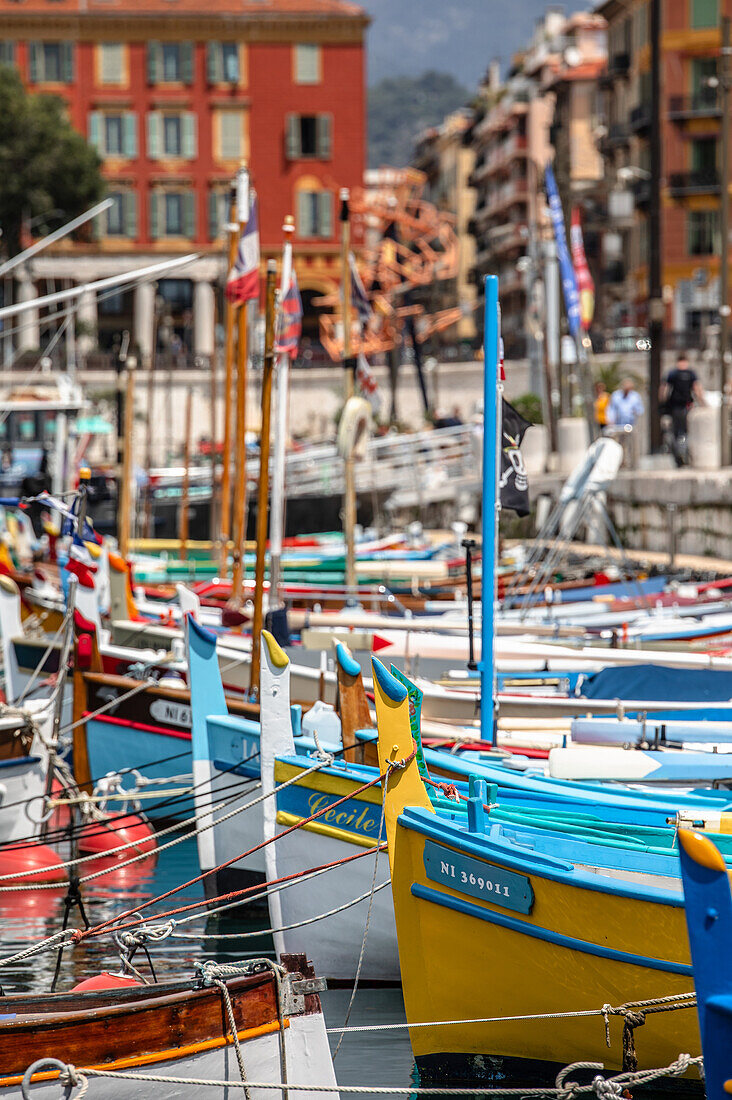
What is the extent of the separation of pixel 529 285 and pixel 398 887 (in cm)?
2568

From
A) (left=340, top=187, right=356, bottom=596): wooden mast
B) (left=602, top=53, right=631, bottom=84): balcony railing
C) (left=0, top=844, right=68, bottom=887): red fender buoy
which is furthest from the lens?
(left=602, top=53, right=631, bottom=84): balcony railing

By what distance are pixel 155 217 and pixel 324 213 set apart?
→ 722 centimetres

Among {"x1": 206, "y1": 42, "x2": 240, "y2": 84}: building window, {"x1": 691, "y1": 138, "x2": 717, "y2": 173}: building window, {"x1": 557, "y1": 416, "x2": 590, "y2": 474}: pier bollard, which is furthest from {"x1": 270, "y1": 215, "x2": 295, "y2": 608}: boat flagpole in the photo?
{"x1": 206, "y1": 42, "x2": 240, "y2": 84}: building window

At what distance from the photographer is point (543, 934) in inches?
276

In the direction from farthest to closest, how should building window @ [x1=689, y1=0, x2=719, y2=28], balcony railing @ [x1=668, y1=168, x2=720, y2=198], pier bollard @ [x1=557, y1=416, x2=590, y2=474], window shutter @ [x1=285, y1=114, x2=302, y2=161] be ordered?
window shutter @ [x1=285, y1=114, x2=302, y2=161] < balcony railing @ [x1=668, y1=168, x2=720, y2=198] < building window @ [x1=689, y1=0, x2=719, y2=28] < pier bollard @ [x1=557, y1=416, x2=590, y2=474]

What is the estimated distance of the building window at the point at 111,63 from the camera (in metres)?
64.3

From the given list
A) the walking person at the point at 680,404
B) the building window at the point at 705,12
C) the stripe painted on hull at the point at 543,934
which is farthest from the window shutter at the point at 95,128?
the stripe painted on hull at the point at 543,934

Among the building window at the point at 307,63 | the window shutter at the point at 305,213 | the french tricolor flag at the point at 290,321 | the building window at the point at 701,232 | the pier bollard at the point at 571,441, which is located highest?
the building window at the point at 307,63

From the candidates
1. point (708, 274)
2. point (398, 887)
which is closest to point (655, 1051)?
point (398, 887)

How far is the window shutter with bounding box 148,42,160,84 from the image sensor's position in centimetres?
6431

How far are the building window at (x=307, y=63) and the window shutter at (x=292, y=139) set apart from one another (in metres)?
1.65

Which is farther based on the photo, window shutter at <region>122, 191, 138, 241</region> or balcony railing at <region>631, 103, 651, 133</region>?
window shutter at <region>122, 191, 138, 241</region>

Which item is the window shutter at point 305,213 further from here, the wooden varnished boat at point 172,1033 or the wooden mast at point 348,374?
the wooden varnished boat at point 172,1033

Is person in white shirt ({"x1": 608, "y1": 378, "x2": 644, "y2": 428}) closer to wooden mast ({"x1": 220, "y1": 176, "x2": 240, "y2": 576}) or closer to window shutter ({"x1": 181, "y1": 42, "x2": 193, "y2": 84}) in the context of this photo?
wooden mast ({"x1": 220, "y1": 176, "x2": 240, "y2": 576})
